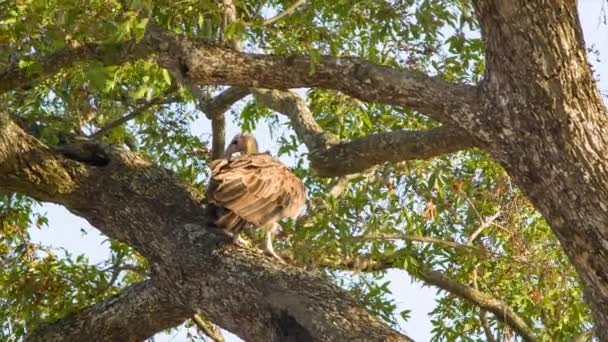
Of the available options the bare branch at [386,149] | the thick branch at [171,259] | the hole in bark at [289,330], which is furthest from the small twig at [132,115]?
the hole in bark at [289,330]

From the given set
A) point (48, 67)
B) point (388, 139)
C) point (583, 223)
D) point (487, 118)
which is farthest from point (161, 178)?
point (583, 223)

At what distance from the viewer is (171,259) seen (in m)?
6.84

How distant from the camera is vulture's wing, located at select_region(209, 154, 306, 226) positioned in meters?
6.94

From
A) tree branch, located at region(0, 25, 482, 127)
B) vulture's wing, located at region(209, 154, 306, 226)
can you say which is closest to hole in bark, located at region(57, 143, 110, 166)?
tree branch, located at region(0, 25, 482, 127)

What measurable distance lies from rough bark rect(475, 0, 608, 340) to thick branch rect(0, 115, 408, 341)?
39.5 inches

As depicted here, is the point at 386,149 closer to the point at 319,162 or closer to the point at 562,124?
the point at 319,162

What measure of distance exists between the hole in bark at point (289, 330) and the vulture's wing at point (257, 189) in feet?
3.24

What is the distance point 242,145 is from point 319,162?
1830 mm

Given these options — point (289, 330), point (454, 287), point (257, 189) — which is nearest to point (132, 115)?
point (257, 189)

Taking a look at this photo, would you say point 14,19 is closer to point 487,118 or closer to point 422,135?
point 422,135

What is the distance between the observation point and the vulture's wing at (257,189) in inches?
273

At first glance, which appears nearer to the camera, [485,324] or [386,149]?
[386,149]

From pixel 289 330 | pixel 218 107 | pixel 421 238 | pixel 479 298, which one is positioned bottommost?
pixel 289 330

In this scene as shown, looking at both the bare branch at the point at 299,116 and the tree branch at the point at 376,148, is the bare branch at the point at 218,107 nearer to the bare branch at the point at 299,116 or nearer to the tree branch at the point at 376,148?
the bare branch at the point at 299,116
